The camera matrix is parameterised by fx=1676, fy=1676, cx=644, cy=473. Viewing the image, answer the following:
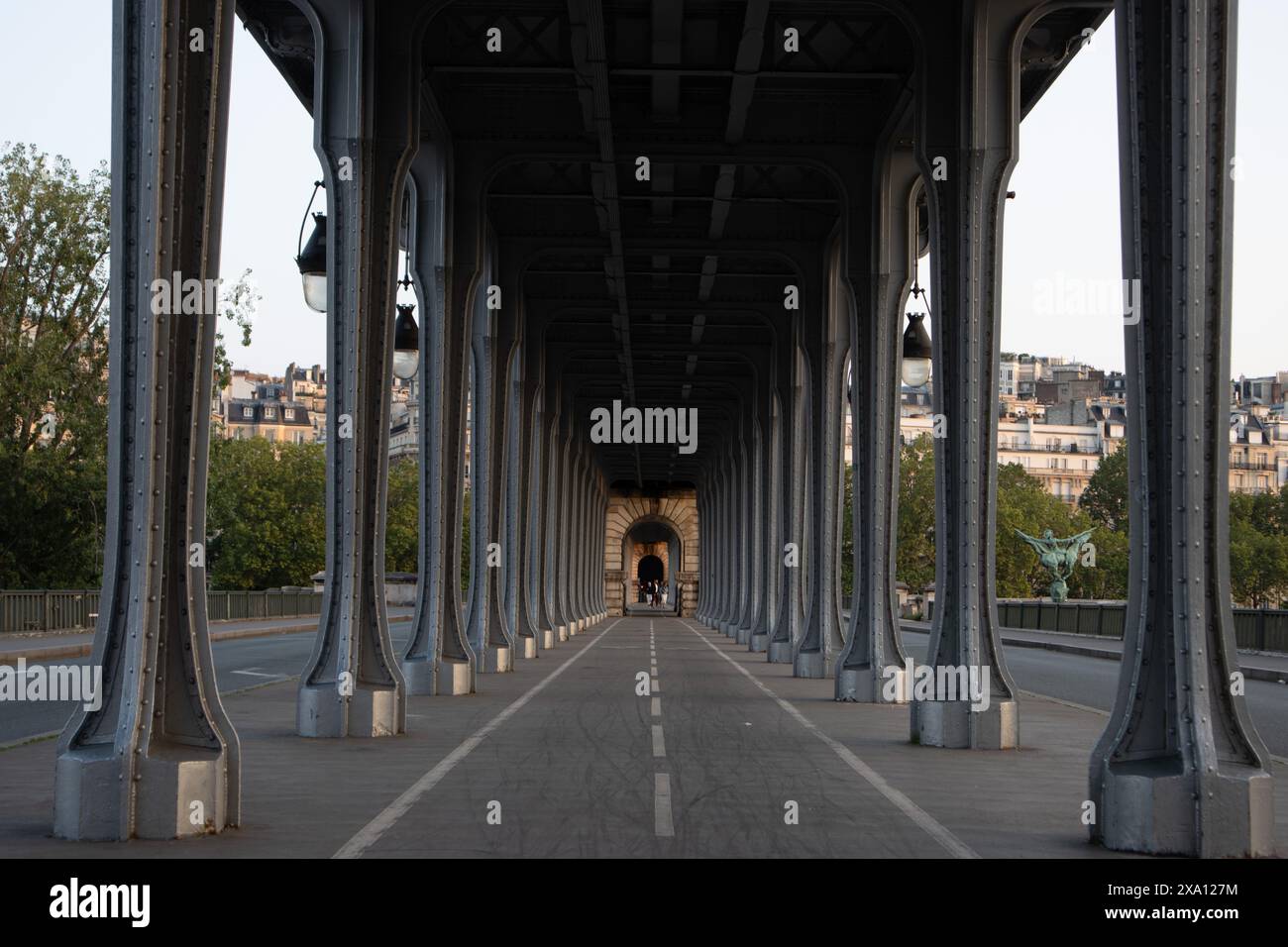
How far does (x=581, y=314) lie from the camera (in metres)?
45.6

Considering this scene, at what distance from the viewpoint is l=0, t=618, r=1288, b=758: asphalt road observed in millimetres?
20562

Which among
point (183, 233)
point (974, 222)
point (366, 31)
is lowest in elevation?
point (183, 233)

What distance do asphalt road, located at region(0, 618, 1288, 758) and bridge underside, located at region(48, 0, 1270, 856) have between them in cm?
361

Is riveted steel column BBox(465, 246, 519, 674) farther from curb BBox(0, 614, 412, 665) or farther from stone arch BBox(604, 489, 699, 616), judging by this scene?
stone arch BBox(604, 489, 699, 616)

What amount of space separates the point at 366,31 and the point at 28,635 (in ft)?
97.9

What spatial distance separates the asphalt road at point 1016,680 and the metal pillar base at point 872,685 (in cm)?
208

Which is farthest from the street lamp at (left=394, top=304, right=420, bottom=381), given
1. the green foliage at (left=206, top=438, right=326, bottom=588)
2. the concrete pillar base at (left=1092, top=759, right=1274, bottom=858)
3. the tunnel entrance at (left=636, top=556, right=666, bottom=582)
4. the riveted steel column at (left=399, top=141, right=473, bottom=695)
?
the tunnel entrance at (left=636, top=556, right=666, bottom=582)

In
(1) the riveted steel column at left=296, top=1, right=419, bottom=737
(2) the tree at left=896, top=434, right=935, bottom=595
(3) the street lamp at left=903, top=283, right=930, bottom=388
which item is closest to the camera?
(1) the riveted steel column at left=296, top=1, right=419, bottom=737

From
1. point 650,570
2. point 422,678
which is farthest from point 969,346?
point 650,570

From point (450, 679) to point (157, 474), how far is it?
47.9 ft

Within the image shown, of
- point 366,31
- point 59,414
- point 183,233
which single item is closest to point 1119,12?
point 183,233

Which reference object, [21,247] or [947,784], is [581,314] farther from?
[947,784]
